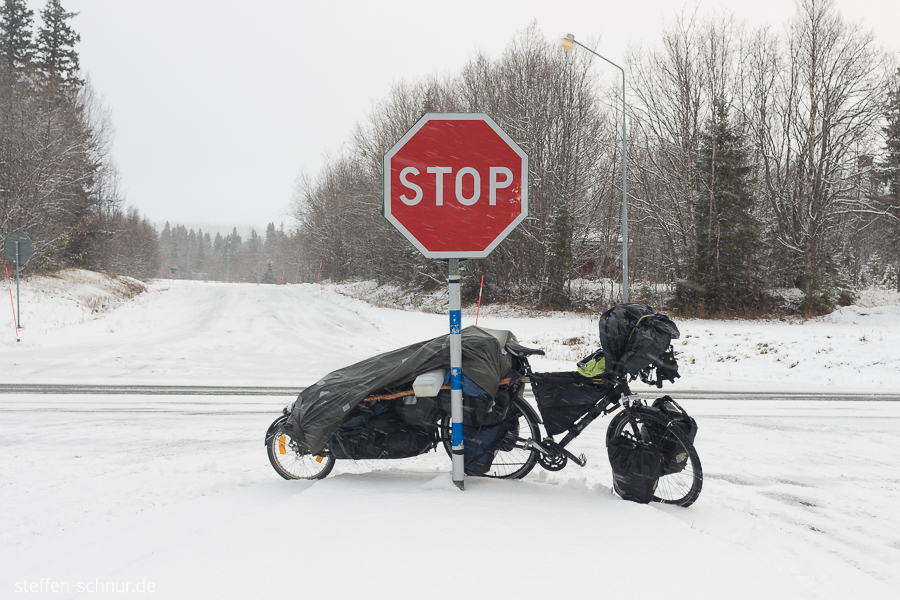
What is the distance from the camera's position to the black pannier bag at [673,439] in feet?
11.5

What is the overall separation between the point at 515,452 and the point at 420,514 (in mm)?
1109

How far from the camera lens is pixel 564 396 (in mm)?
3732

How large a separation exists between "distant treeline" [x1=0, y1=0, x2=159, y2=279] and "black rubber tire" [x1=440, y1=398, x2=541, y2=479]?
23518 millimetres

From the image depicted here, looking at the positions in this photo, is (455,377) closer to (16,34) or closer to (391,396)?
(391,396)

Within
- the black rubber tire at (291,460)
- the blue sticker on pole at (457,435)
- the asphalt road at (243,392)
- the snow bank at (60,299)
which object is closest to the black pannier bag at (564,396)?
the blue sticker on pole at (457,435)

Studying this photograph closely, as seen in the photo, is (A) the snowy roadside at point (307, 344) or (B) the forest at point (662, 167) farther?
(B) the forest at point (662, 167)

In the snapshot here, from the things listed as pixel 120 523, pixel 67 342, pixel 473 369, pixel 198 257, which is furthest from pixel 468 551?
pixel 198 257

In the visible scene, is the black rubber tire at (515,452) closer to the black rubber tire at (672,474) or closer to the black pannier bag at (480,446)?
the black pannier bag at (480,446)

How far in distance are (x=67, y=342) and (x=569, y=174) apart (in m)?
23.6

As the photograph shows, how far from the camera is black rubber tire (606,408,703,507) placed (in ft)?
11.4

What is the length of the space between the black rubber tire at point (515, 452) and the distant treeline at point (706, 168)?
73.0 feet

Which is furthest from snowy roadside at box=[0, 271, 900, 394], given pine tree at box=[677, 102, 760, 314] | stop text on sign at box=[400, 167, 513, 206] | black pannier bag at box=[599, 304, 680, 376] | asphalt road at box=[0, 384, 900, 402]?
stop text on sign at box=[400, 167, 513, 206]

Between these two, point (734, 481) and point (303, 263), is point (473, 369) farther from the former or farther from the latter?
point (303, 263)

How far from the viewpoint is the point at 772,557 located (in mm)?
2889
